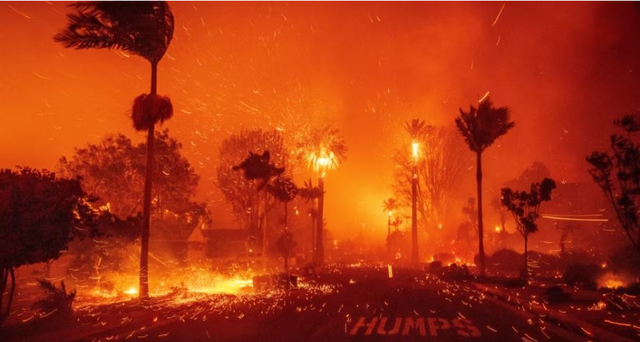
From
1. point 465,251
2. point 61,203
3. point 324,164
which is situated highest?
point 324,164

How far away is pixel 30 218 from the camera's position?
46.5 feet

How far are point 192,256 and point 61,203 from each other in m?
36.0

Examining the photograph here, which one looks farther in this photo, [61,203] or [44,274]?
[44,274]

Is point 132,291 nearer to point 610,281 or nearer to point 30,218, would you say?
point 30,218

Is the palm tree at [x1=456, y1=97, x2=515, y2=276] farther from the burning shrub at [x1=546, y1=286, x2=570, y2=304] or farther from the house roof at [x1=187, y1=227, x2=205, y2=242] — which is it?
the house roof at [x1=187, y1=227, x2=205, y2=242]

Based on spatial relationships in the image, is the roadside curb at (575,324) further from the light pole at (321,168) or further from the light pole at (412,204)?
the light pole at (412,204)

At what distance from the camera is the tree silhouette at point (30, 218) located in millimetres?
13922

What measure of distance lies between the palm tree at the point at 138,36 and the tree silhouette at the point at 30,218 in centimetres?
689

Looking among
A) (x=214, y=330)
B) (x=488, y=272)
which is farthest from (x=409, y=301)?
(x=488, y=272)

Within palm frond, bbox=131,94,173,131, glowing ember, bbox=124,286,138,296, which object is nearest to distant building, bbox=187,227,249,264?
glowing ember, bbox=124,286,138,296

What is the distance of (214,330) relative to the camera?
46.7 ft

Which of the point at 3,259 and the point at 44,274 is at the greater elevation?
the point at 3,259

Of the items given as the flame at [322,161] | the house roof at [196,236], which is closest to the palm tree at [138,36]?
the house roof at [196,236]

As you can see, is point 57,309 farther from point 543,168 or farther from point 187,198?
point 543,168
